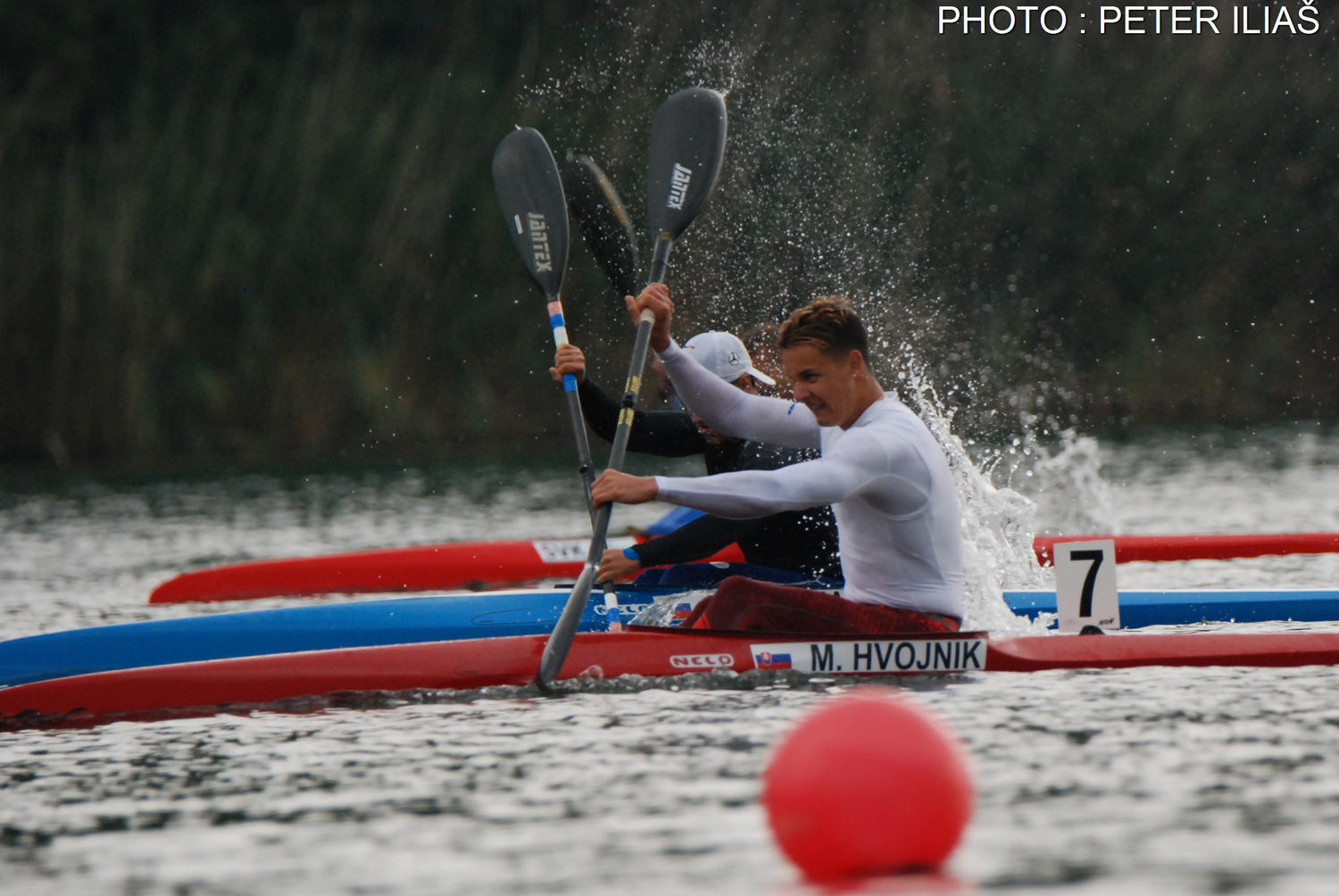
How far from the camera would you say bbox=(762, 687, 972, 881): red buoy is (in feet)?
11.2

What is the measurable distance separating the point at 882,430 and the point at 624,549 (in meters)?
1.55

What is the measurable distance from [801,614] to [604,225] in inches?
119

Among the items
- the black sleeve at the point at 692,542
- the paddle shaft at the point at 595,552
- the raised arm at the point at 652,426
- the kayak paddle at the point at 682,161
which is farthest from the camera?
the raised arm at the point at 652,426

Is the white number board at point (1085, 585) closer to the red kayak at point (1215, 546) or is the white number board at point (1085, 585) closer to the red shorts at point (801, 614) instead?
the red shorts at point (801, 614)

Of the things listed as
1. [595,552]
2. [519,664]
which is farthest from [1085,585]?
[519,664]

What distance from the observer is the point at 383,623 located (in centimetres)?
704

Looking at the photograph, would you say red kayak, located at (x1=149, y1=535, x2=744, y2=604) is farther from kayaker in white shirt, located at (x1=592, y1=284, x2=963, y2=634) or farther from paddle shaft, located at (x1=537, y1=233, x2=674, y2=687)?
kayaker in white shirt, located at (x1=592, y1=284, x2=963, y2=634)

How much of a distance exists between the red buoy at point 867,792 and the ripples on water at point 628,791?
0.11m

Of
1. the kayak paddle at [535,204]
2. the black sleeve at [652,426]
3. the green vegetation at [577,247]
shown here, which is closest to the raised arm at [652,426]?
the black sleeve at [652,426]

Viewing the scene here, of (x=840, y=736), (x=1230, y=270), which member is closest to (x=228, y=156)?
(x=1230, y=270)

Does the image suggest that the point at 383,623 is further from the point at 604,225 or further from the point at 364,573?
the point at 364,573

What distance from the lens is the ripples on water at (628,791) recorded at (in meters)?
3.81

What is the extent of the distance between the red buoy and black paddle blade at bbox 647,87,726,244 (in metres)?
4.10

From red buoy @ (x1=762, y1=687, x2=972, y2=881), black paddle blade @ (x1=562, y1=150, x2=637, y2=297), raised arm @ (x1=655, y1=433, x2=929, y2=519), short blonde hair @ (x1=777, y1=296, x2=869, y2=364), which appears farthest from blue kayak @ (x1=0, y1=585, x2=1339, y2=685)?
red buoy @ (x1=762, y1=687, x2=972, y2=881)
